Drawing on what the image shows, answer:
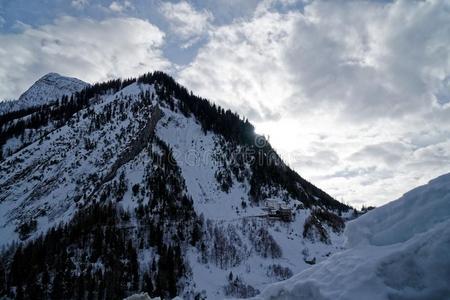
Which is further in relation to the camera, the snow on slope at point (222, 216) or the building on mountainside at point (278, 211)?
the building on mountainside at point (278, 211)

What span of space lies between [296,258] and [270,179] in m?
48.2

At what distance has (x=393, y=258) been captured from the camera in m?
7.50

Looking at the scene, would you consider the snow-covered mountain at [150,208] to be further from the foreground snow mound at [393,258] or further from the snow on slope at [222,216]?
the foreground snow mound at [393,258]

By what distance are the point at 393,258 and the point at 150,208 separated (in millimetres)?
86712

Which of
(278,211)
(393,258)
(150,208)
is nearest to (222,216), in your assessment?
(278,211)

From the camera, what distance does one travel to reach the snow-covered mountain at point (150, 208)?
228ft

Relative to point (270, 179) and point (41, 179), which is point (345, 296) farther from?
point (270, 179)

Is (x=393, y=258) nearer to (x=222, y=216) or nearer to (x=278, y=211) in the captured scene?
(x=222, y=216)

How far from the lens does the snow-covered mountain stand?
228 feet

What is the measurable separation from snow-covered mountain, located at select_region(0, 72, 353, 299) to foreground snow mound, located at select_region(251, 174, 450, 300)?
60.6 m

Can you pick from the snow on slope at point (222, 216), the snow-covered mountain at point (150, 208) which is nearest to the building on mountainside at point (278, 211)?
the snow-covered mountain at point (150, 208)

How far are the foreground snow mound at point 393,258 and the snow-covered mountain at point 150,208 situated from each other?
199 feet

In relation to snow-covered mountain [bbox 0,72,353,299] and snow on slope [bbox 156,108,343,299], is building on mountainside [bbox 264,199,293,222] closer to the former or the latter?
snow-covered mountain [bbox 0,72,353,299]

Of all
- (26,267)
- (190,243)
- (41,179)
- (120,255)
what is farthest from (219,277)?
(41,179)
